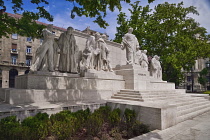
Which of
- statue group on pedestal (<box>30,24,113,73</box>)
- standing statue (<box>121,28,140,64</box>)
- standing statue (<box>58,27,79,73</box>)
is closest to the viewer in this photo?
statue group on pedestal (<box>30,24,113,73</box>)

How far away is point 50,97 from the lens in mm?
7125

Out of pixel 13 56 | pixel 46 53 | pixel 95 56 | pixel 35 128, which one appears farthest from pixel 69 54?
pixel 13 56

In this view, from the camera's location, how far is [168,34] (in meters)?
23.8

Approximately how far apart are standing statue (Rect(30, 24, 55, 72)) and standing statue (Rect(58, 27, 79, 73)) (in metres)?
0.97

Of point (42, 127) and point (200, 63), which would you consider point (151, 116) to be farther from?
point (200, 63)

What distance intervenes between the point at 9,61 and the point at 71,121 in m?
36.6

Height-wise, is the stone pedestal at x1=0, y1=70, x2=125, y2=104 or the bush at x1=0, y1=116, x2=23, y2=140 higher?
the stone pedestal at x1=0, y1=70, x2=125, y2=104

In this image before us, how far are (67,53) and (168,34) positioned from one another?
1945cm

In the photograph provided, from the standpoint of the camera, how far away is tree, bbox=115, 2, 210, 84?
848 inches

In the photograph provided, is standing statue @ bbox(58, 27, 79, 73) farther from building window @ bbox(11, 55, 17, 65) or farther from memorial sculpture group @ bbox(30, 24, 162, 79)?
building window @ bbox(11, 55, 17, 65)

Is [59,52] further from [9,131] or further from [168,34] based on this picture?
[168,34]

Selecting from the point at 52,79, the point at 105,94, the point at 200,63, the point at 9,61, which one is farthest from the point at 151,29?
the point at 200,63

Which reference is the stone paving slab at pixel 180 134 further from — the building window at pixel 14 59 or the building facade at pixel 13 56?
the building window at pixel 14 59

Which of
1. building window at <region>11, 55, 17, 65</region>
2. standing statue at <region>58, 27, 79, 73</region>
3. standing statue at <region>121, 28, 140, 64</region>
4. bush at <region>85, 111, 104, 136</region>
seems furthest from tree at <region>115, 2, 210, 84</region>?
building window at <region>11, 55, 17, 65</region>
